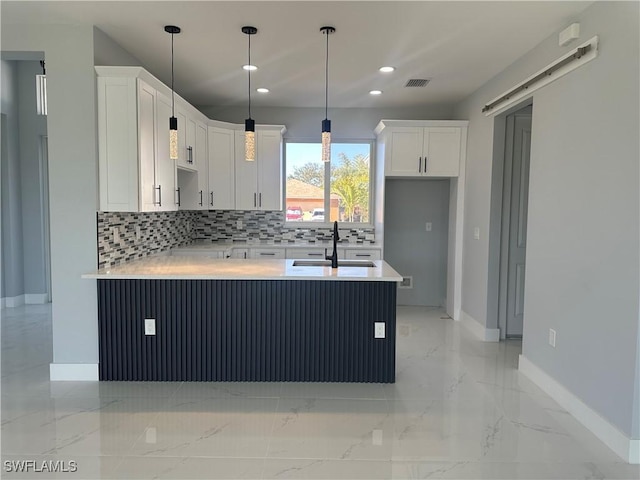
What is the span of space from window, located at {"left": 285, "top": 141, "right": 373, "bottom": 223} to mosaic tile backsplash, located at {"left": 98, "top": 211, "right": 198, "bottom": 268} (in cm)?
148

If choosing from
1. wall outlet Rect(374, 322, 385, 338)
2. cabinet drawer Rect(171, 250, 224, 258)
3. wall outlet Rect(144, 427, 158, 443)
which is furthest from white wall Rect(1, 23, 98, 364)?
wall outlet Rect(374, 322, 385, 338)

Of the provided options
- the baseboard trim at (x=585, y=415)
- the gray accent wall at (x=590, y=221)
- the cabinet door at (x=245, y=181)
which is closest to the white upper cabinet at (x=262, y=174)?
the cabinet door at (x=245, y=181)

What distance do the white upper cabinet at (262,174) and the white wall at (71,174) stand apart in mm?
2308

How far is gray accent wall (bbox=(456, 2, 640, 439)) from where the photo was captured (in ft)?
7.98

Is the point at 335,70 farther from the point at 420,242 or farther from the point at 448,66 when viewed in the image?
the point at 420,242

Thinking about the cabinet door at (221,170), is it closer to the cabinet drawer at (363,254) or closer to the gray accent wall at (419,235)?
the cabinet drawer at (363,254)

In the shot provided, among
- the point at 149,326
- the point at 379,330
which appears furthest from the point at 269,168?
the point at 379,330

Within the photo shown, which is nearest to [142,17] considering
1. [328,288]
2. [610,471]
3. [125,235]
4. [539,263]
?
[125,235]

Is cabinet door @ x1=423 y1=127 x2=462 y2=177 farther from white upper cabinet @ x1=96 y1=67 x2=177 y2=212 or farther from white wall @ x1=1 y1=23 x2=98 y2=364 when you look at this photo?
white wall @ x1=1 y1=23 x2=98 y2=364

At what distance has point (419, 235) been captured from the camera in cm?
602

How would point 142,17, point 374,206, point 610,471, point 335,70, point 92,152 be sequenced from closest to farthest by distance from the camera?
point 610,471 < point 142,17 < point 92,152 < point 335,70 < point 374,206

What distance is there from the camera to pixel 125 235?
390cm

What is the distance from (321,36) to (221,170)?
246cm

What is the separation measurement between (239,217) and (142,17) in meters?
3.14
